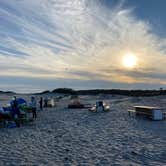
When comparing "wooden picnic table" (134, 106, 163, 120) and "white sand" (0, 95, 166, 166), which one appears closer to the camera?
"white sand" (0, 95, 166, 166)

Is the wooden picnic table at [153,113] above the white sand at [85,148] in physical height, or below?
above

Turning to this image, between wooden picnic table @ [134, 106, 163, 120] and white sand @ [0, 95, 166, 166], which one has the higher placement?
wooden picnic table @ [134, 106, 163, 120]

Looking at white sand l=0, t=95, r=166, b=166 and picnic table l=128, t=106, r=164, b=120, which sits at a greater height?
picnic table l=128, t=106, r=164, b=120

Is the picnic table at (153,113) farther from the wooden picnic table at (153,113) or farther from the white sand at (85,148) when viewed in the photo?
the white sand at (85,148)

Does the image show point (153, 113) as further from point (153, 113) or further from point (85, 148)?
point (85, 148)

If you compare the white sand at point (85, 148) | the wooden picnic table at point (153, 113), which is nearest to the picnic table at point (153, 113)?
the wooden picnic table at point (153, 113)

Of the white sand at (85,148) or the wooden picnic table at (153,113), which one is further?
the wooden picnic table at (153,113)

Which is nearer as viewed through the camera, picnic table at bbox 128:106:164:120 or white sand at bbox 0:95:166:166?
white sand at bbox 0:95:166:166

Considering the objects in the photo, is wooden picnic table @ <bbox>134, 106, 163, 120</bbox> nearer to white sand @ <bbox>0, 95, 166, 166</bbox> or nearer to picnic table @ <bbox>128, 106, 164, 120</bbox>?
picnic table @ <bbox>128, 106, 164, 120</bbox>

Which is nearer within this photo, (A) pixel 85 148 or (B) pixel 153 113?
(A) pixel 85 148

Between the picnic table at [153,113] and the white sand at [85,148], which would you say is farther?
the picnic table at [153,113]

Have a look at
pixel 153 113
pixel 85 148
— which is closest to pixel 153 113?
pixel 153 113

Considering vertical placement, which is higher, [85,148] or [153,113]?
[153,113]

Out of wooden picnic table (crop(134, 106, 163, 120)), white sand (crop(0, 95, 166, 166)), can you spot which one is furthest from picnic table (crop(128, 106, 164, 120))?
white sand (crop(0, 95, 166, 166))
